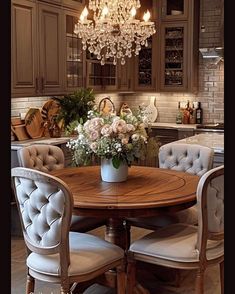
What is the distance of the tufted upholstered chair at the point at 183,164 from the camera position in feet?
10.2

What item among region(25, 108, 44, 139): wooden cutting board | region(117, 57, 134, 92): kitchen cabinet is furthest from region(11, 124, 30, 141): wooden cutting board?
region(117, 57, 134, 92): kitchen cabinet

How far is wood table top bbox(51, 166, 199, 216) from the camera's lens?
2389mm

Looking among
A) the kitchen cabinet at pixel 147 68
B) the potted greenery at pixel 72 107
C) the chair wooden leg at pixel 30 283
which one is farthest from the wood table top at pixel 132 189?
the kitchen cabinet at pixel 147 68

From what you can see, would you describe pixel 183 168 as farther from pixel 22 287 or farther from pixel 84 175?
pixel 22 287

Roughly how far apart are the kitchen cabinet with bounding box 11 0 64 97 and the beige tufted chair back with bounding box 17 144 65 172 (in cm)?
84

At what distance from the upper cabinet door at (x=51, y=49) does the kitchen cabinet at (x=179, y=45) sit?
1.80 m

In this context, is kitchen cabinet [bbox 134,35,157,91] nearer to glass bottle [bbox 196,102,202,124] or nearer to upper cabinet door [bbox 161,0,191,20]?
upper cabinet door [bbox 161,0,191,20]

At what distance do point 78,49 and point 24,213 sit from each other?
3195 mm

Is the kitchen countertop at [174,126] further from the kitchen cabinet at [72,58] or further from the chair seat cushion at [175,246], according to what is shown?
the chair seat cushion at [175,246]

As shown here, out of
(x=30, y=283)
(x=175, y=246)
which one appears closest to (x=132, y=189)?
(x=175, y=246)

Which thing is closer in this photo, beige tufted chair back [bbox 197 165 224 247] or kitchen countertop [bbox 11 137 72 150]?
beige tufted chair back [bbox 197 165 224 247]

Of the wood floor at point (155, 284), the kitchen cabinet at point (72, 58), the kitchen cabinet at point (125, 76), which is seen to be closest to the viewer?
the wood floor at point (155, 284)

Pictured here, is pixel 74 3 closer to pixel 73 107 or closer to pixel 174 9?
pixel 73 107
